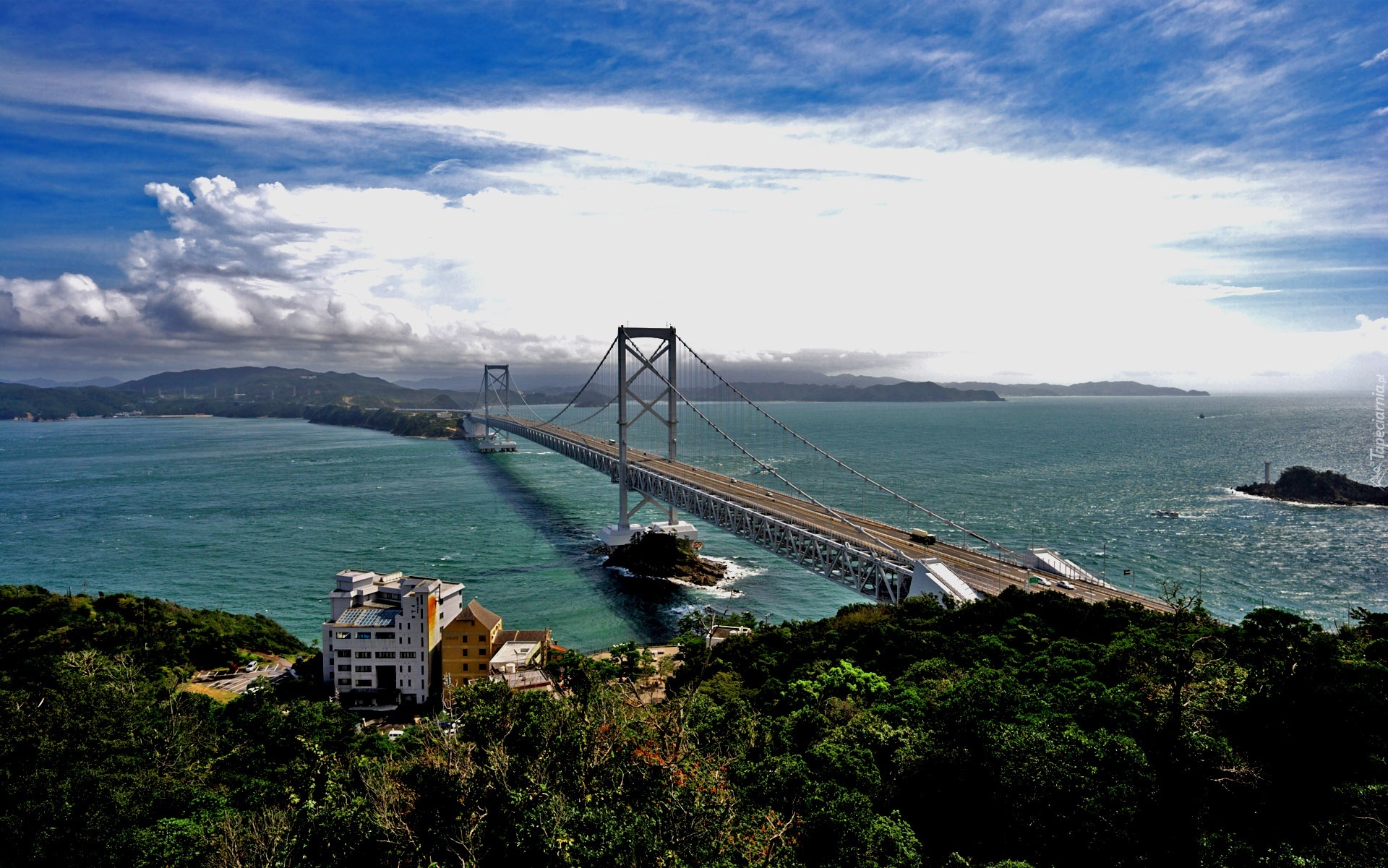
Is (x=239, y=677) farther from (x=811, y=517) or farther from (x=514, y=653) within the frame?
(x=811, y=517)

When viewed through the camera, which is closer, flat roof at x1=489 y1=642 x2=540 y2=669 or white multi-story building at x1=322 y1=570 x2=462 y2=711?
white multi-story building at x1=322 y1=570 x2=462 y2=711

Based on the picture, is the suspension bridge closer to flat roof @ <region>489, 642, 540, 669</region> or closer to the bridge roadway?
the bridge roadway

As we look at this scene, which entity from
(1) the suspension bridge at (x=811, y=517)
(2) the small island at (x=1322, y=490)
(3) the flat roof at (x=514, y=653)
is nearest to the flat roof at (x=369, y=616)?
(3) the flat roof at (x=514, y=653)

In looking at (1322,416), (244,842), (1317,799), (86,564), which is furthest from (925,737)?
(1322,416)

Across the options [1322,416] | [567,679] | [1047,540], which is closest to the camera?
[567,679]

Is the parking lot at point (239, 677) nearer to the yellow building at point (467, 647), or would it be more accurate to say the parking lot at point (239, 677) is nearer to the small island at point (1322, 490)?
the yellow building at point (467, 647)

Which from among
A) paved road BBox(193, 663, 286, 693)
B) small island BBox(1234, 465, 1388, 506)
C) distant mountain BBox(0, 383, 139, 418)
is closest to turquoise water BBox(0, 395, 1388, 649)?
small island BBox(1234, 465, 1388, 506)

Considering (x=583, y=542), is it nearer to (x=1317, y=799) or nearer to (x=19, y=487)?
(x=1317, y=799)
